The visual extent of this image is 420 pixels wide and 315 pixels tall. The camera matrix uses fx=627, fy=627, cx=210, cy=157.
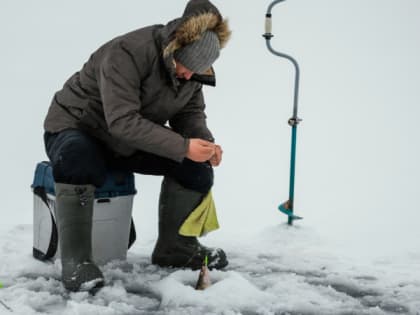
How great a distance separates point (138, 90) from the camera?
7.62ft

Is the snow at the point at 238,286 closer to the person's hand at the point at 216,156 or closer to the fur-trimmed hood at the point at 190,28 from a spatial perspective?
the person's hand at the point at 216,156

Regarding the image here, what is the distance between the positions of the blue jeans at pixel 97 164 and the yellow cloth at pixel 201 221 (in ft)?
0.23

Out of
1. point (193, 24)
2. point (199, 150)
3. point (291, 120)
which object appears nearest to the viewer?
point (193, 24)

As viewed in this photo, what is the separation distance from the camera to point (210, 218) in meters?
2.61

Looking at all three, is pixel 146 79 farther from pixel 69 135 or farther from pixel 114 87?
pixel 69 135

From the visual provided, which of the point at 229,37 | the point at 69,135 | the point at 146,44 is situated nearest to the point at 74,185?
the point at 69,135

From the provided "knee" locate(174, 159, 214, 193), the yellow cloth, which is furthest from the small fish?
"knee" locate(174, 159, 214, 193)

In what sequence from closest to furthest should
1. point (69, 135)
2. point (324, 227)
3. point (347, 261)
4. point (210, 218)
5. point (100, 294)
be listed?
point (100, 294), point (69, 135), point (210, 218), point (347, 261), point (324, 227)

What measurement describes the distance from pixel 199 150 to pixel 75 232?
1.80ft

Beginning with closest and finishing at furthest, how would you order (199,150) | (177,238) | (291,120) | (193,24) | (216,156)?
(193,24), (199,150), (216,156), (177,238), (291,120)

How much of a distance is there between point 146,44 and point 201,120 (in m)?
0.53

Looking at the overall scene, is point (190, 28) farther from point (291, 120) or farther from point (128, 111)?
point (291, 120)

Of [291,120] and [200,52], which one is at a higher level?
[200,52]

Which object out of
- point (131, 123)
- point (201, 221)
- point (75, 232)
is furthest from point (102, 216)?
point (131, 123)
